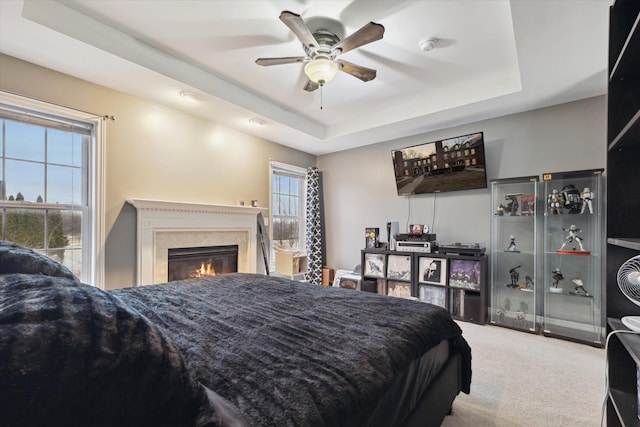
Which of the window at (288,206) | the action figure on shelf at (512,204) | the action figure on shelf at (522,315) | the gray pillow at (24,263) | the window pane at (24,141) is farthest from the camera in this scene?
the window at (288,206)

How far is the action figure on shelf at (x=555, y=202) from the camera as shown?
3.15m

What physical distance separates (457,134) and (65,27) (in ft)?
14.0

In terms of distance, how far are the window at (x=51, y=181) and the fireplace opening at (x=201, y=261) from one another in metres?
0.76

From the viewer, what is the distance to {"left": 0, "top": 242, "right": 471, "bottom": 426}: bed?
442 mm

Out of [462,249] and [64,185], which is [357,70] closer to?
[462,249]

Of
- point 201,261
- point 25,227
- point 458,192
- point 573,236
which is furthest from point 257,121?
point 573,236

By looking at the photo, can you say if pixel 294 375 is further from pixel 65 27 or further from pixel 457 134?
pixel 457 134

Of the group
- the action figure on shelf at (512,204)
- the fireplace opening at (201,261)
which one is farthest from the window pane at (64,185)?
the action figure on shelf at (512,204)

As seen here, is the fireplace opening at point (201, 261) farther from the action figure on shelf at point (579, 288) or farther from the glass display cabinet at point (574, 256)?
the action figure on shelf at point (579, 288)

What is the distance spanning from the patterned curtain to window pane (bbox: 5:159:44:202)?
11.6 ft

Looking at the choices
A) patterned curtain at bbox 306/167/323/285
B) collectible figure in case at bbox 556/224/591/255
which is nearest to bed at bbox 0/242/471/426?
collectible figure in case at bbox 556/224/591/255

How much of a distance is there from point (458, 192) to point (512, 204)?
680 millimetres

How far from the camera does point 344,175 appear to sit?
5.21 meters

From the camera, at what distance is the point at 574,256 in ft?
10.3
